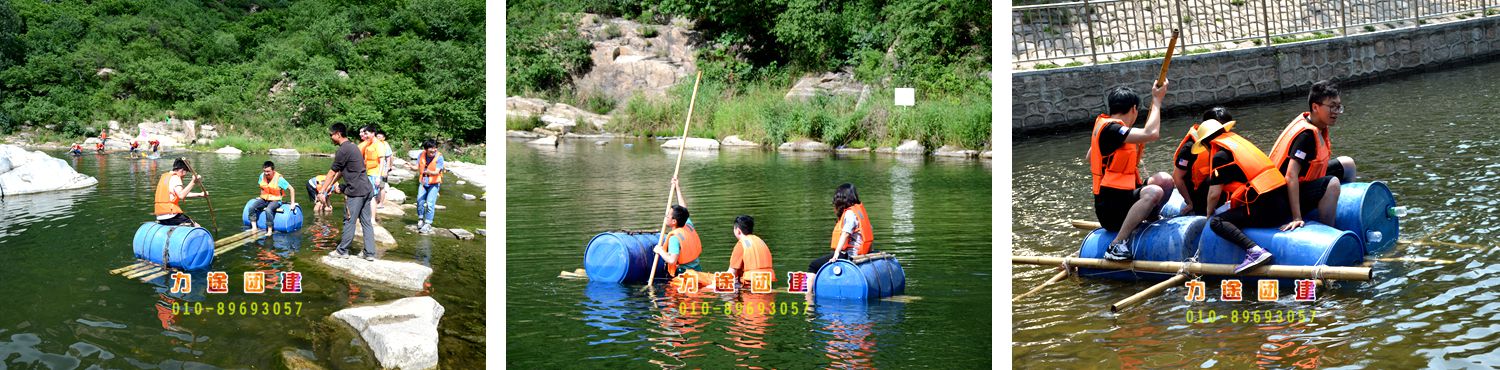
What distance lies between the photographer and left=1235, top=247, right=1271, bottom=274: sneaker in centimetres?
475

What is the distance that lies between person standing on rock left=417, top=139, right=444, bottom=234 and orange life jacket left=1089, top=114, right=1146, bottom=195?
4.89m

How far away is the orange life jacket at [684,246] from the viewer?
223 inches

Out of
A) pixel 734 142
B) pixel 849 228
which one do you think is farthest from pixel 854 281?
pixel 734 142

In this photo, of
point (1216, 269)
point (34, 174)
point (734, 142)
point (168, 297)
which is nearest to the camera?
point (1216, 269)

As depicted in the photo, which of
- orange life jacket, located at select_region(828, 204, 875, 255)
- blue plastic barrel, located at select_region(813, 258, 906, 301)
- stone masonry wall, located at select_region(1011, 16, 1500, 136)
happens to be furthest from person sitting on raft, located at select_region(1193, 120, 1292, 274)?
stone masonry wall, located at select_region(1011, 16, 1500, 136)

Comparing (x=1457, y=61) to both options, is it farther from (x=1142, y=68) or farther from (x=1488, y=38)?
(x=1142, y=68)

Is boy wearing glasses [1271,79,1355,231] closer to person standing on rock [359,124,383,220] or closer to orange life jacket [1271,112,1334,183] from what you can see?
orange life jacket [1271,112,1334,183]

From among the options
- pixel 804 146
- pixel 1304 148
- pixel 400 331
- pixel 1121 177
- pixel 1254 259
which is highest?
pixel 804 146

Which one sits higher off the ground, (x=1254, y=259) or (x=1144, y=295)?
(x=1254, y=259)

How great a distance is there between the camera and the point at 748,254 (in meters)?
5.48

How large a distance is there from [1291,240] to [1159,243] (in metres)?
0.55

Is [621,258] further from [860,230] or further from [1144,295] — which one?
[1144,295]

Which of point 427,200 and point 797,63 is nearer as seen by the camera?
point 427,200

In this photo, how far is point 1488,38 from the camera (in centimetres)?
1095
